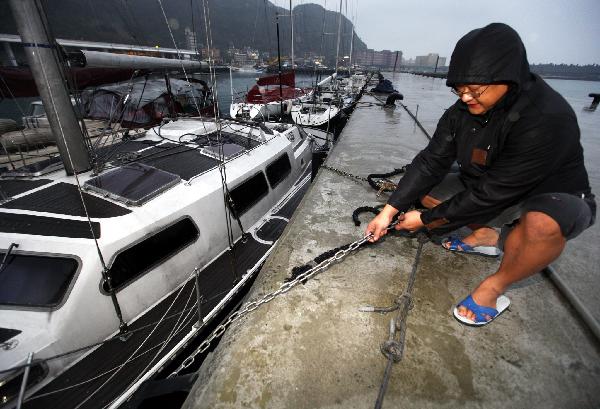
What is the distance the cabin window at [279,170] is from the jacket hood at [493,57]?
509 centimetres

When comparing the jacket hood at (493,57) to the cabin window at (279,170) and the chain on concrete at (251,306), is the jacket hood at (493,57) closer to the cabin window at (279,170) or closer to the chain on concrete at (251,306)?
the chain on concrete at (251,306)

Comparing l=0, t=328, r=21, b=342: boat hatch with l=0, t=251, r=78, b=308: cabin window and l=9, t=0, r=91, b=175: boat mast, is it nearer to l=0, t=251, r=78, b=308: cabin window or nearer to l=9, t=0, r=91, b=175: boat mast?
l=0, t=251, r=78, b=308: cabin window

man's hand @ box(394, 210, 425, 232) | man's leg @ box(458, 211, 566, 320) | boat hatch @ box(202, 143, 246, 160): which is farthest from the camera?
boat hatch @ box(202, 143, 246, 160)

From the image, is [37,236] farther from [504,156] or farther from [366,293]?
[504,156]

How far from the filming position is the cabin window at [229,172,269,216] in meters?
5.40

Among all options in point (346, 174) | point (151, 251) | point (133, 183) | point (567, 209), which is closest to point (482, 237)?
point (567, 209)

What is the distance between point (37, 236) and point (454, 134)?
4594 millimetres

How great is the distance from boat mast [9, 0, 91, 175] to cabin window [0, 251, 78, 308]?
1138 mm

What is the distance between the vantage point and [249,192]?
5816 millimetres

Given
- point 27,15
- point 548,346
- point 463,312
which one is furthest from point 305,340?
point 27,15

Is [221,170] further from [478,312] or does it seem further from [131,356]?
[478,312]

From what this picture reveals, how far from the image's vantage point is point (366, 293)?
258cm

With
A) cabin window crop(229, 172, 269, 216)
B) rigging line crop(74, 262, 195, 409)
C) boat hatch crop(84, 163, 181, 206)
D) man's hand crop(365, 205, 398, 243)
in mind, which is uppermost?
man's hand crop(365, 205, 398, 243)

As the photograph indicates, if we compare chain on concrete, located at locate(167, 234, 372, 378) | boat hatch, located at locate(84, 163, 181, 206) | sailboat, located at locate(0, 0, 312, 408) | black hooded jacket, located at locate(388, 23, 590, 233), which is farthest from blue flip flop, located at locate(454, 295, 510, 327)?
boat hatch, located at locate(84, 163, 181, 206)
